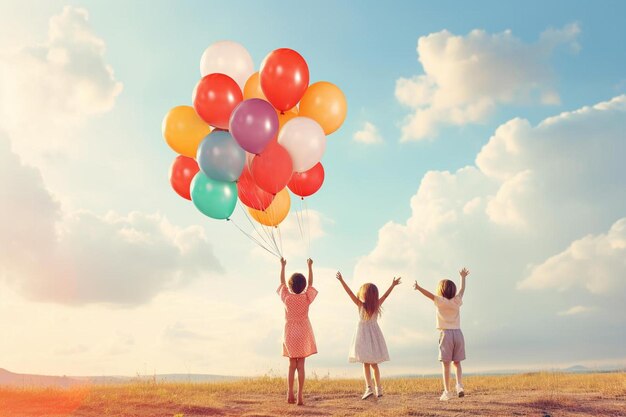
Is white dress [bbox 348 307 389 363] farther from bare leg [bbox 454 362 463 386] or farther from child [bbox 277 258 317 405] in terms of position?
bare leg [bbox 454 362 463 386]

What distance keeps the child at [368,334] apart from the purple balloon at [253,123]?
268 centimetres

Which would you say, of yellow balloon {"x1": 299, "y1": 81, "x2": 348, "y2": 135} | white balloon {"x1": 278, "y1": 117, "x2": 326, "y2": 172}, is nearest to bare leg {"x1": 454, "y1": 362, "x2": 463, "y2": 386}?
white balloon {"x1": 278, "y1": 117, "x2": 326, "y2": 172}

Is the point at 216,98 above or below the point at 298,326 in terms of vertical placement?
above

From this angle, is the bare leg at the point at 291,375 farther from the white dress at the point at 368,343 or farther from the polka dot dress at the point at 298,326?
the white dress at the point at 368,343

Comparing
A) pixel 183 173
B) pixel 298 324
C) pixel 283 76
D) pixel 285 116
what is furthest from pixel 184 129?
pixel 298 324

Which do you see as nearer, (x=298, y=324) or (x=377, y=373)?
(x=298, y=324)

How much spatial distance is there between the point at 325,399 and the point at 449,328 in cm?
262

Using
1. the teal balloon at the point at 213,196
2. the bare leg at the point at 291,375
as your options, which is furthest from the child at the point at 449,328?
the teal balloon at the point at 213,196

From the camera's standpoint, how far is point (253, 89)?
9625mm

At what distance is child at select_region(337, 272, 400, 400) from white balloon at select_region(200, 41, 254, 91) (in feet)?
11.8

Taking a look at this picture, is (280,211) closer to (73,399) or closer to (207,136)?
(207,136)

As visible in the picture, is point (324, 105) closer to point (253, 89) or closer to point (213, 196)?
point (253, 89)

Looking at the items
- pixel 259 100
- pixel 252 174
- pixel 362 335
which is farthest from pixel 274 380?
pixel 259 100

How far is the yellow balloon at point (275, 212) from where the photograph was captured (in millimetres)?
10266
